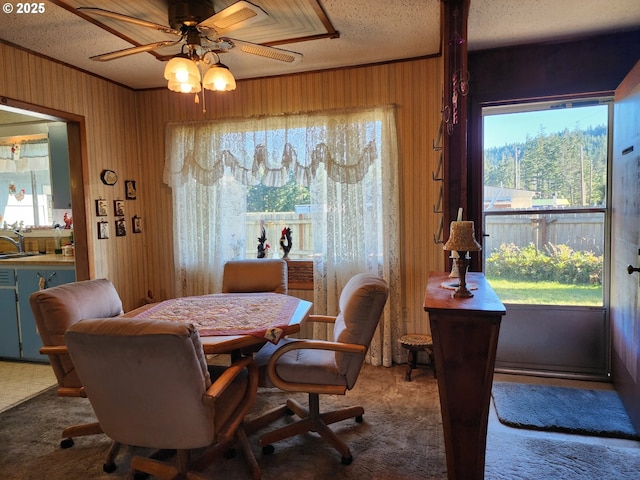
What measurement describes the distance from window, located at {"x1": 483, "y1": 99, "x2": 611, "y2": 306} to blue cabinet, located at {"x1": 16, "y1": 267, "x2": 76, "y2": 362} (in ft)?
12.3

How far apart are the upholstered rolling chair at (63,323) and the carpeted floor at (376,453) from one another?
0.21m

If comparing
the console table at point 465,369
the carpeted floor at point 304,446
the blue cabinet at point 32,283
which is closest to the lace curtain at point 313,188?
the carpeted floor at point 304,446

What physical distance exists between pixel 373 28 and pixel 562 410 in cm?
289

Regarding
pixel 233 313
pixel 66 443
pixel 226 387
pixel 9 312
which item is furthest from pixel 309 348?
pixel 9 312

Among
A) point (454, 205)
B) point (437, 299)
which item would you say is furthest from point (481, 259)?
point (437, 299)

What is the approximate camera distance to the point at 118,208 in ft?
12.2

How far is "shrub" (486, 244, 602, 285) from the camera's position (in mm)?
3084

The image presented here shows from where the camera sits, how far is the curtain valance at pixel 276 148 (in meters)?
3.38

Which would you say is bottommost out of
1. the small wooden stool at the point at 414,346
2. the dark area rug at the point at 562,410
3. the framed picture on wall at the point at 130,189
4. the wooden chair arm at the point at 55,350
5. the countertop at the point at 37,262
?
the dark area rug at the point at 562,410

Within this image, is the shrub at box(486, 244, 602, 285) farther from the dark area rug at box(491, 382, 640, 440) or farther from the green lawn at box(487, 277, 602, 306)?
the dark area rug at box(491, 382, 640, 440)

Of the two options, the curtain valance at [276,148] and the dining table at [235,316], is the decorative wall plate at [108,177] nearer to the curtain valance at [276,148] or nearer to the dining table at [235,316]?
the curtain valance at [276,148]

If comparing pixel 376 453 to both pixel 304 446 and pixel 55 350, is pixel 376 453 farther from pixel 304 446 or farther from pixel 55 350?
pixel 55 350

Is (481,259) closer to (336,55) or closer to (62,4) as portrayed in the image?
(336,55)

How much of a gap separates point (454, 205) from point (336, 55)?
1.69 metres
